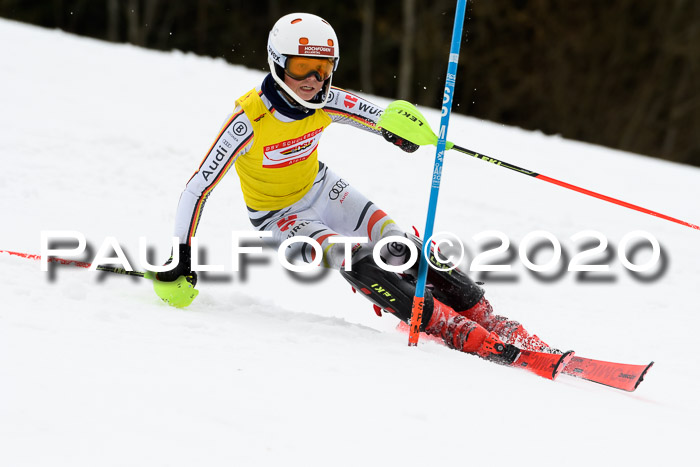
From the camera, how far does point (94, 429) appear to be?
1983mm

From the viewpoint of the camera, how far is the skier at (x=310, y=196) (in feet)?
11.3

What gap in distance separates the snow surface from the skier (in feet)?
0.80

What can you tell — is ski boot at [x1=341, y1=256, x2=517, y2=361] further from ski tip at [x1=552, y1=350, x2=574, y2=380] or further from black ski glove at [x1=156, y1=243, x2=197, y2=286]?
black ski glove at [x1=156, y1=243, x2=197, y2=286]

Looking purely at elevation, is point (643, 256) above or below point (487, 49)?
below

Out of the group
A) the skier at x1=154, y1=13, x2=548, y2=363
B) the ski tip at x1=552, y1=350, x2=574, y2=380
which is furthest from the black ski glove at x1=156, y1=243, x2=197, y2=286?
the ski tip at x1=552, y1=350, x2=574, y2=380

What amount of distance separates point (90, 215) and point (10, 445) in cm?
372

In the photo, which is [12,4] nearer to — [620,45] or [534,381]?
[620,45]

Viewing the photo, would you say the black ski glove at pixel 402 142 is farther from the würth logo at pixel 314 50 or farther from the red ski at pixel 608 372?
the red ski at pixel 608 372

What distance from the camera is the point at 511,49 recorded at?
61.6ft

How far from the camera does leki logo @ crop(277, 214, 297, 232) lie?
3.82m

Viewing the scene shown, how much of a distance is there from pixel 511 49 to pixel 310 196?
52.9 feet

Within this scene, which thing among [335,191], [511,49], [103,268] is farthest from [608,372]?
[511,49]

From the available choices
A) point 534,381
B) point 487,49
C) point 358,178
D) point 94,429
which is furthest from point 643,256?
point 487,49

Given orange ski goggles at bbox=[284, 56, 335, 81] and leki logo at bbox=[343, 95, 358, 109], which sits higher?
orange ski goggles at bbox=[284, 56, 335, 81]
